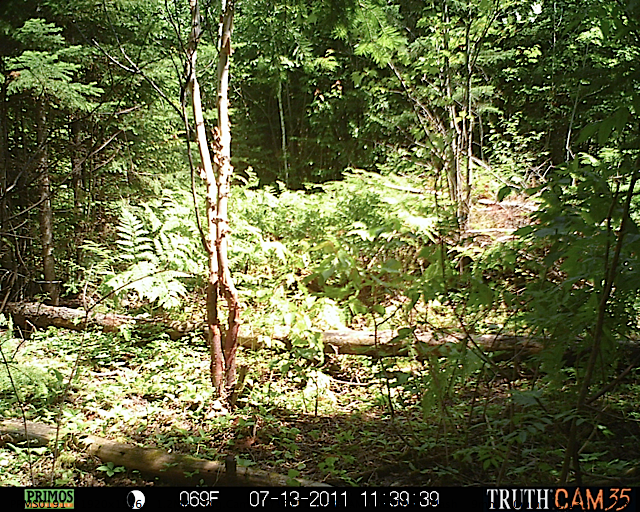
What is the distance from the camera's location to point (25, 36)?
5574 millimetres

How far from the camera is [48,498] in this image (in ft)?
7.69

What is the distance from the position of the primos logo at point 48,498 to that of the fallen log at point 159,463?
502mm

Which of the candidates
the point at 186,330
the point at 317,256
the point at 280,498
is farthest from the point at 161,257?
the point at 280,498

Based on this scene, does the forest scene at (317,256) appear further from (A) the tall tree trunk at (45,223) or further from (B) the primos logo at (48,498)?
(B) the primos logo at (48,498)

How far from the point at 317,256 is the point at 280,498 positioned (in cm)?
312

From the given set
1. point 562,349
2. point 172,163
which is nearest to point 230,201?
point 172,163

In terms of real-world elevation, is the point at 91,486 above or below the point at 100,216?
below

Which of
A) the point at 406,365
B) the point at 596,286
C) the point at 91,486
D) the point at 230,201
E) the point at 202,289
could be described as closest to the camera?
the point at 596,286

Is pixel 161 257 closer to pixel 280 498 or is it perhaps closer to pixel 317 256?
pixel 317 256

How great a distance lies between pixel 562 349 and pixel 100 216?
6.08 metres

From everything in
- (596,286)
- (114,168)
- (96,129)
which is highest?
(96,129)

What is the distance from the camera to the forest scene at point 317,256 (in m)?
2.24

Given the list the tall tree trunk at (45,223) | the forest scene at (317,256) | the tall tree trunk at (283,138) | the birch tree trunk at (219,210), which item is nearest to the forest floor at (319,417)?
the forest scene at (317,256)

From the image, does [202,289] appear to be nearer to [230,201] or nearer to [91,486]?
[230,201]
